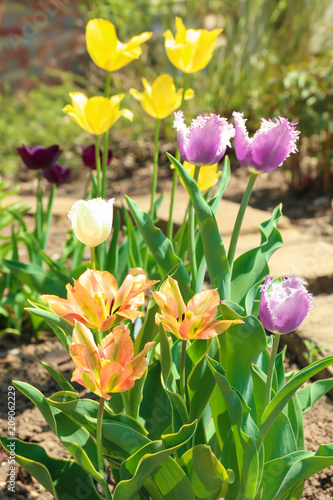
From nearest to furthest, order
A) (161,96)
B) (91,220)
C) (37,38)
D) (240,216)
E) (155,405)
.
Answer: (91,220), (240,216), (155,405), (161,96), (37,38)

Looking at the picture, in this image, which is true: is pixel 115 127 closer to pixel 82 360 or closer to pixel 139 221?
pixel 139 221

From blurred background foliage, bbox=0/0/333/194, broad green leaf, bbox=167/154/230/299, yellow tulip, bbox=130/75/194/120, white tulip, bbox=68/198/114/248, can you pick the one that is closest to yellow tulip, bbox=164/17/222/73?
yellow tulip, bbox=130/75/194/120

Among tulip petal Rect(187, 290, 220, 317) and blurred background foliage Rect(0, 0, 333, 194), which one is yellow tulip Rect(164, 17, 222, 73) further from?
blurred background foliage Rect(0, 0, 333, 194)

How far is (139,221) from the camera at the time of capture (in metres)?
1.12

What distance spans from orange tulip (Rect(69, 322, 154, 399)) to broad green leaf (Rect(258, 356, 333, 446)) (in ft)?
0.70

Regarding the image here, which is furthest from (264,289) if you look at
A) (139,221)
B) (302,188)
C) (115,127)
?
(115,127)

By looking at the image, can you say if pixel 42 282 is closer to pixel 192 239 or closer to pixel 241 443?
pixel 192 239

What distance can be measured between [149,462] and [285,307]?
30 cm

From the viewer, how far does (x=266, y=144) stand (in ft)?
3.20

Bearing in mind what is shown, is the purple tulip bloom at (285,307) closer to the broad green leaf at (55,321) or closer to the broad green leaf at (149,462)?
the broad green leaf at (149,462)

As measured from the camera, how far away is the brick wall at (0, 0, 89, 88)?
18.1ft

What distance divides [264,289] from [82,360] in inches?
11.2

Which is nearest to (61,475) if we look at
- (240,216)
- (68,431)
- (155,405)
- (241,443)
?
(68,431)

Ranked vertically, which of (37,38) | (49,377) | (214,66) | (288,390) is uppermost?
(37,38)
